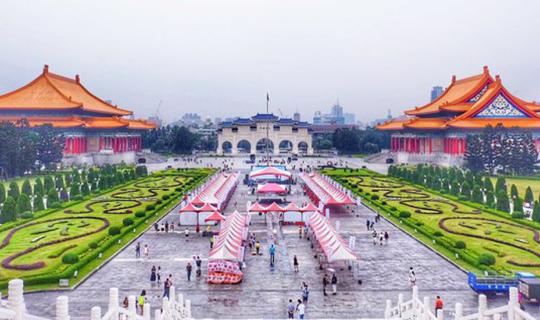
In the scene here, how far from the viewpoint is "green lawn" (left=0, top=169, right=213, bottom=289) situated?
25656 millimetres

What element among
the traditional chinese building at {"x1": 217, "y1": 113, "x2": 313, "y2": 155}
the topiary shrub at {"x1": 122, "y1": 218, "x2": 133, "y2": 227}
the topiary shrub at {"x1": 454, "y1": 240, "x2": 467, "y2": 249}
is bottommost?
the topiary shrub at {"x1": 454, "y1": 240, "x2": 467, "y2": 249}

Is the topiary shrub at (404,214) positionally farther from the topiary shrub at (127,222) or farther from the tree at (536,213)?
the topiary shrub at (127,222)

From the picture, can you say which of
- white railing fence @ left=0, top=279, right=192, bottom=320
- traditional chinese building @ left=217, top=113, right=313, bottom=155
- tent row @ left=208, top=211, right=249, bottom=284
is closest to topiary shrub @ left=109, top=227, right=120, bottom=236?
tent row @ left=208, top=211, right=249, bottom=284

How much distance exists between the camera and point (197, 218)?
122ft

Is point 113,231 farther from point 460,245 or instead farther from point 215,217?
point 460,245

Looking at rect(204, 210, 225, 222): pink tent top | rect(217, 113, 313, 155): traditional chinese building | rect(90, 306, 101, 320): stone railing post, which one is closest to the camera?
rect(90, 306, 101, 320): stone railing post

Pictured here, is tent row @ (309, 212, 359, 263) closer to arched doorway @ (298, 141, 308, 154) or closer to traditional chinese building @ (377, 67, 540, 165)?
traditional chinese building @ (377, 67, 540, 165)

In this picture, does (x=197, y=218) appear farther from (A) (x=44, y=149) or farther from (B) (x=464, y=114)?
(B) (x=464, y=114)

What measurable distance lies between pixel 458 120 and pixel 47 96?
204 feet

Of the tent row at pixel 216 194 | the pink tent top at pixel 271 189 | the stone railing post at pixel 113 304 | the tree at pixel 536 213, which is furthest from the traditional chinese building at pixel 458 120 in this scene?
the stone railing post at pixel 113 304

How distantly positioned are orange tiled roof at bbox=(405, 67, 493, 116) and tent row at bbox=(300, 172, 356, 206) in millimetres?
36499

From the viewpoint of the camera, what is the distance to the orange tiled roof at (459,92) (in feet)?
271

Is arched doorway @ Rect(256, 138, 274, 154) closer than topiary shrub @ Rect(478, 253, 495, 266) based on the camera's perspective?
No

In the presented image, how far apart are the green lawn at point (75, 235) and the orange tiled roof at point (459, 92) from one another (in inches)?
1990
